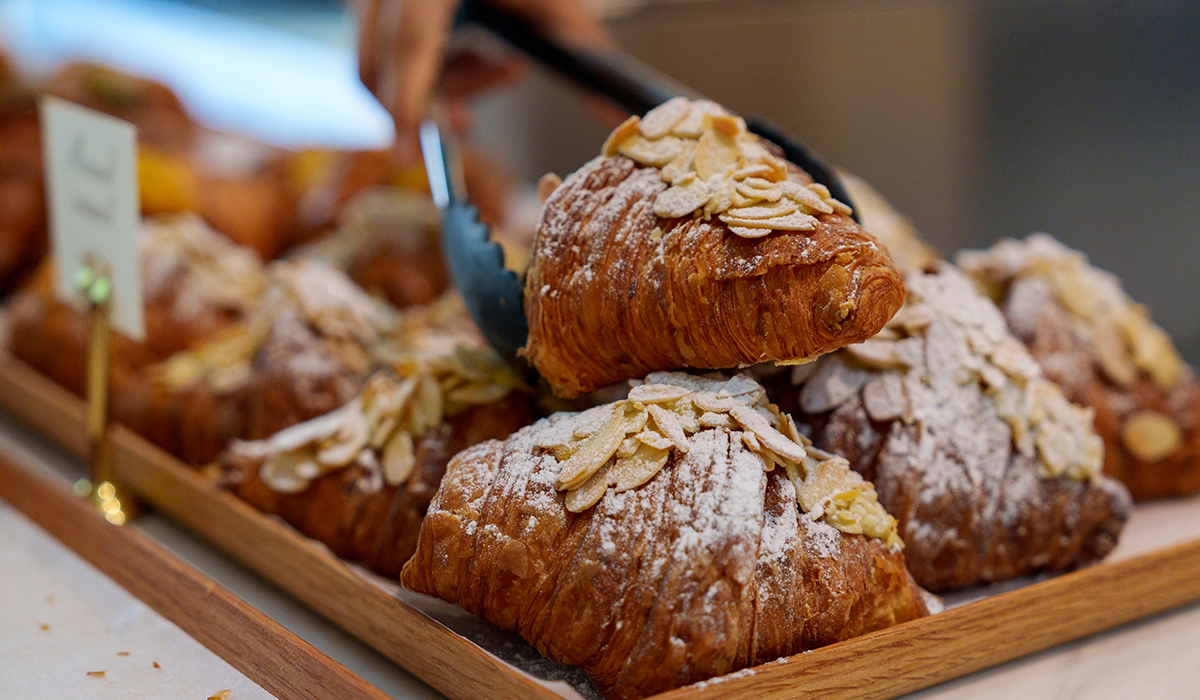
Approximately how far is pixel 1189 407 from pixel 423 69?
1165 millimetres

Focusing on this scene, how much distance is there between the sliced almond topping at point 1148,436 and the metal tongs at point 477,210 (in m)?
0.57

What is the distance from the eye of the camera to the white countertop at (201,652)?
36.5 inches

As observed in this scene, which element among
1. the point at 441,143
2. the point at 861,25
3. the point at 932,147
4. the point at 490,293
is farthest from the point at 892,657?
the point at 861,25

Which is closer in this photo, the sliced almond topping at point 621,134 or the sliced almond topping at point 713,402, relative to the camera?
the sliced almond topping at point 713,402

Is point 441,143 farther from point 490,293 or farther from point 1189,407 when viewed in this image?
point 1189,407

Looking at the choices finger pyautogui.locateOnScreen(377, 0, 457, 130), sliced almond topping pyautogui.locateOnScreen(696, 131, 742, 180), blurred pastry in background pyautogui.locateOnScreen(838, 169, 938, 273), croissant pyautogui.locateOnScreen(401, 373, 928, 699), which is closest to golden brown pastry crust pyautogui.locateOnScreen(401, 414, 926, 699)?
croissant pyautogui.locateOnScreen(401, 373, 928, 699)

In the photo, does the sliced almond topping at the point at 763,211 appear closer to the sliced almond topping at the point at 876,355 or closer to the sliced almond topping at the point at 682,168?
the sliced almond topping at the point at 682,168

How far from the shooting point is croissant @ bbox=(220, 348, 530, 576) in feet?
3.55

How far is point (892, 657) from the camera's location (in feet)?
2.83

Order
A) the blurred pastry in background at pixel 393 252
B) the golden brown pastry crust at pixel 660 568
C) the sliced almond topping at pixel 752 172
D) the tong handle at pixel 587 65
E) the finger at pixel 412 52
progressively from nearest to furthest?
the golden brown pastry crust at pixel 660 568, the sliced almond topping at pixel 752 172, the tong handle at pixel 587 65, the finger at pixel 412 52, the blurred pastry in background at pixel 393 252

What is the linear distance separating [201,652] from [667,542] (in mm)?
474

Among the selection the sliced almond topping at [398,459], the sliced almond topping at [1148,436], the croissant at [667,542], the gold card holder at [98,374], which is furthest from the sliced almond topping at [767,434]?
the gold card holder at [98,374]

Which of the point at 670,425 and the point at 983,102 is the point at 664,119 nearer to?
the point at 670,425

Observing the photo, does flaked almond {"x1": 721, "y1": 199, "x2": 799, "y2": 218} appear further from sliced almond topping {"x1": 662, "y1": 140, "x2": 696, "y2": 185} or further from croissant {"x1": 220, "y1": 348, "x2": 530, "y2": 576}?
croissant {"x1": 220, "y1": 348, "x2": 530, "y2": 576}
